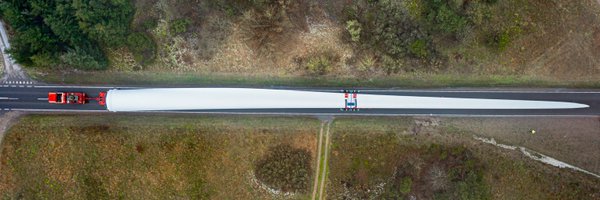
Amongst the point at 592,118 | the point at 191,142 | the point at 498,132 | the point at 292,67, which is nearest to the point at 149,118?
the point at 191,142

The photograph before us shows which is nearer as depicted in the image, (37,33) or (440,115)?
(37,33)

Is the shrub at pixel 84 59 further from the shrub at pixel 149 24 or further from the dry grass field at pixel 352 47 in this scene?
the shrub at pixel 149 24

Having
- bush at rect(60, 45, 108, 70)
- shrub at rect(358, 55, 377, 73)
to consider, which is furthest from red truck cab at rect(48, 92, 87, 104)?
shrub at rect(358, 55, 377, 73)

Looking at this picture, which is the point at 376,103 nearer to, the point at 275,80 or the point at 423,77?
the point at 423,77

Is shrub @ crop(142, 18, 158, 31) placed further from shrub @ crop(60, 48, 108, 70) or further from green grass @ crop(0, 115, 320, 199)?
green grass @ crop(0, 115, 320, 199)

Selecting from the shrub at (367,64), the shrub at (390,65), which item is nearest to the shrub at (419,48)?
the shrub at (390,65)
